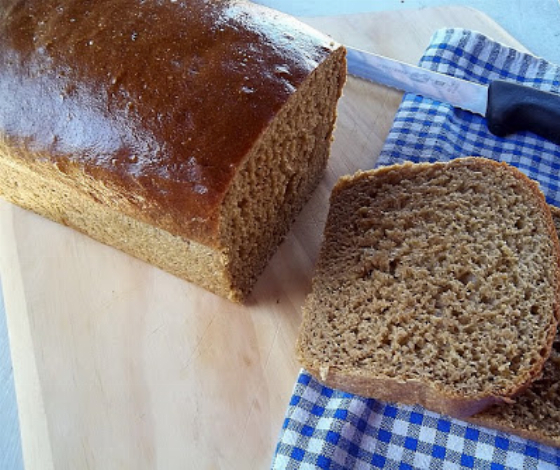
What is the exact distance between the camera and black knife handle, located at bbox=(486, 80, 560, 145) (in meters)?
2.32

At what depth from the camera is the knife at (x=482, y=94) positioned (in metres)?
2.34

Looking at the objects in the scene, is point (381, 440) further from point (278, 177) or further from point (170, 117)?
point (170, 117)

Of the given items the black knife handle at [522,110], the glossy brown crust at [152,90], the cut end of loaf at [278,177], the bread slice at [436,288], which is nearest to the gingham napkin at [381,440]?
the bread slice at [436,288]

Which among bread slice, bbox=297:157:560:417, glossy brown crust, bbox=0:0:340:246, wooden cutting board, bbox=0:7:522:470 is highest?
glossy brown crust, bbox=0:0:340:246

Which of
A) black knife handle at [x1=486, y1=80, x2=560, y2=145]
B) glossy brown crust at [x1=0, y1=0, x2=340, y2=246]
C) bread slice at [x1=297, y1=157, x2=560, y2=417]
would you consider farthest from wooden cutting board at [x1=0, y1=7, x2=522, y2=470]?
black knife handle at [x1=486, y1=80, x2=560, y2=145]

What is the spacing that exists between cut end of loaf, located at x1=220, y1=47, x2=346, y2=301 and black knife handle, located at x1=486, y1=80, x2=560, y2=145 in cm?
70

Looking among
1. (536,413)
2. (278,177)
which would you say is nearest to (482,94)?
(278,177)

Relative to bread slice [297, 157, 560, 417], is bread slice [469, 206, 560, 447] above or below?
below

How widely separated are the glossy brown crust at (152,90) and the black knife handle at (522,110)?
82 cm

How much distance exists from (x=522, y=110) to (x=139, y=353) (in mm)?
1761

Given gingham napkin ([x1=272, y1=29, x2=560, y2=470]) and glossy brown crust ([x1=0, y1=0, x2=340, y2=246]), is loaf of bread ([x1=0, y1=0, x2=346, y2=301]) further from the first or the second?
gingham napkin ([x1=272, y1=29, x2=560, y2=470])

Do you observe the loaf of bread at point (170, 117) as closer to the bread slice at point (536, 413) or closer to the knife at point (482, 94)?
the knife at point (482, 94)

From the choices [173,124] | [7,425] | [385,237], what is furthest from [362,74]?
[7,425]

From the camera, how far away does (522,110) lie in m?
2.37
